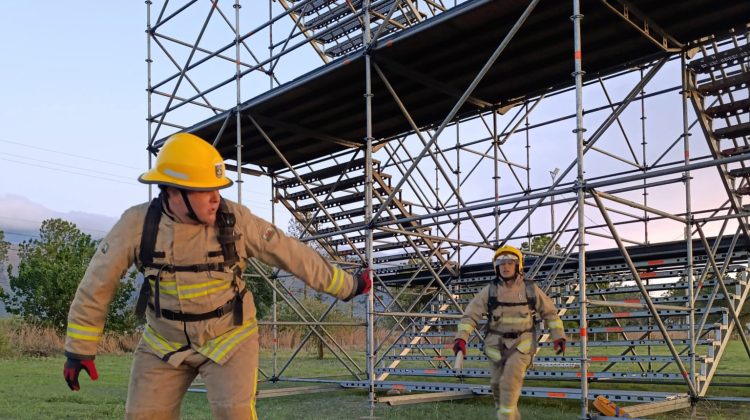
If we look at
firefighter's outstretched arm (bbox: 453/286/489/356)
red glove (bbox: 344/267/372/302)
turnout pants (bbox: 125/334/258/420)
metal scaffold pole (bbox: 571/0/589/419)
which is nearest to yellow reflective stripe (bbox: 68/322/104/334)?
turnout pants (bbox: 125/334/258/420)

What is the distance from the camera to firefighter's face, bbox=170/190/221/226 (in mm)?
3991

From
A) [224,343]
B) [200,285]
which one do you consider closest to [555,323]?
[224,343]

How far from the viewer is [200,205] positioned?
4008mm

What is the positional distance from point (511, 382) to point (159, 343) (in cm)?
420

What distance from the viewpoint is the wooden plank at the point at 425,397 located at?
9.44 meters

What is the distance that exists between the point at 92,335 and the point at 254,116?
8.75 meters

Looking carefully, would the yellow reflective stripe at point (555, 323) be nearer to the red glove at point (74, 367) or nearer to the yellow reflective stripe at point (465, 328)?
the yellow reflective stripe at point (465, 328)

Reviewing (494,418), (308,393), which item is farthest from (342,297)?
(308,393)

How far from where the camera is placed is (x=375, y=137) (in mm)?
14438

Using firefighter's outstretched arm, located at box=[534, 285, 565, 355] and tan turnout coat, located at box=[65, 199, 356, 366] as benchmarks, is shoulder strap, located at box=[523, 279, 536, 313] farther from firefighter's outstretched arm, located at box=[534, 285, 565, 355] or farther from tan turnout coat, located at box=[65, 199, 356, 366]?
tan turnout coat, located at box=[65, 199, 356, 366]

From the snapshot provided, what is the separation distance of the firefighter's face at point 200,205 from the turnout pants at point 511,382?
13.8 feet

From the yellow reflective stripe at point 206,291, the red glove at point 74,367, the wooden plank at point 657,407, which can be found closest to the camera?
the red glove at point 74,367

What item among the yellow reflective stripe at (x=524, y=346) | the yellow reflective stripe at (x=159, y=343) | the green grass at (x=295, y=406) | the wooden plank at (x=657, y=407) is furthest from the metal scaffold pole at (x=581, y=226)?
the yellow reflective stripe at (x=159, y=343)

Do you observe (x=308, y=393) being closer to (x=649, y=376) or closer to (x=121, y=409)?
(x=121, y=409)
